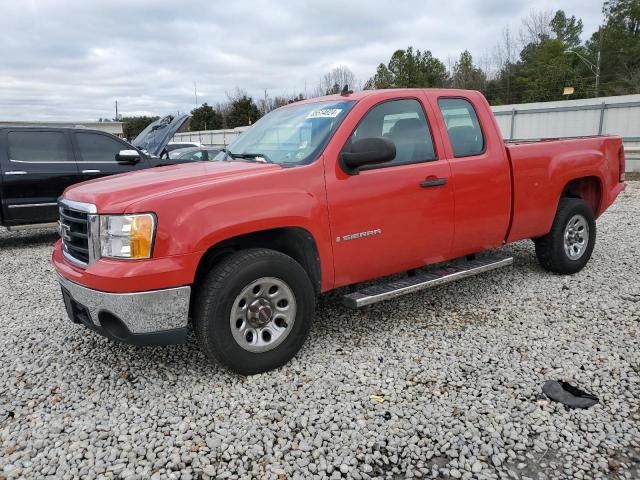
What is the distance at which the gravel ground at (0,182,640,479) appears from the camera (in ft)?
8.63

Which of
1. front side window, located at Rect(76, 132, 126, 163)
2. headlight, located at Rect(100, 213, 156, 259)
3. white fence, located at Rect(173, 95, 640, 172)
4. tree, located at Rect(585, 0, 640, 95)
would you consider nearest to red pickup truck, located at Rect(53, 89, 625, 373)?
headlight, located at Rect(100, 213, 156, 259)

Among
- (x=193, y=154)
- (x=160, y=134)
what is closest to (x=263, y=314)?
(x=160, y=134)

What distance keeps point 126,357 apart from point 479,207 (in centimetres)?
321

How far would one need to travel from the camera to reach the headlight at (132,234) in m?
2.99

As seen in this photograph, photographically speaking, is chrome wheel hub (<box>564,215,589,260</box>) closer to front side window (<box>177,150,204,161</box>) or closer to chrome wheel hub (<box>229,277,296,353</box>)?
chrome wheel hub (<box>229,277,296,353</box>)

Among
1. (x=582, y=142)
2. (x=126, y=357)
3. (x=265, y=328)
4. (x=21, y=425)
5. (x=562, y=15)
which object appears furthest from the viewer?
(x=562, y=15)

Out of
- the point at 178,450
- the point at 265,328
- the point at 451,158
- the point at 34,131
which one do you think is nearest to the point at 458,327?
the point at 451,158

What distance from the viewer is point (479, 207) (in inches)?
176

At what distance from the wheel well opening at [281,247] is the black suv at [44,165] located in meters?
4.42

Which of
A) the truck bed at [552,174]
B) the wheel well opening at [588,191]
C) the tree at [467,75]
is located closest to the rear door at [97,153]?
the truck bed at [552,174]

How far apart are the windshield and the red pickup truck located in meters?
0.02

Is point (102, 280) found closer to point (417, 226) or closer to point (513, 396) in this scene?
point (417, 226)

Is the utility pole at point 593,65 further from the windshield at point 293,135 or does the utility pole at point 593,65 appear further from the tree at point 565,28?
the windshield at point 293,135

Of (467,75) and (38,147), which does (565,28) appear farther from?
(38,147)
